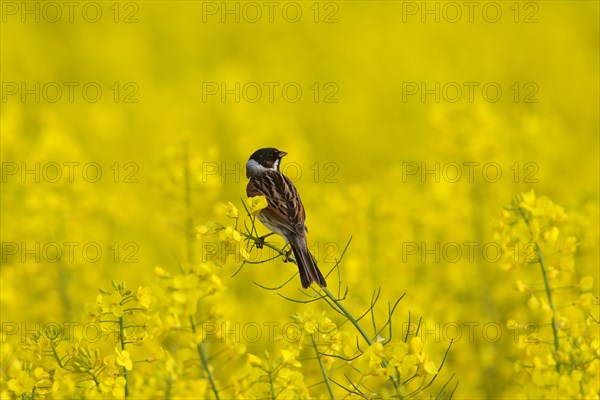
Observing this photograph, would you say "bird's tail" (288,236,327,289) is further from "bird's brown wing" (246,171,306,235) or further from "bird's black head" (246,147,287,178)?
"bird's black head" (246,147,287,178)

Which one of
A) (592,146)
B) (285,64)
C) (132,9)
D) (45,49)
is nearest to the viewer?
(592,146)

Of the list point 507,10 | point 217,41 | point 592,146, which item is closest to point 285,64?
point 217,41

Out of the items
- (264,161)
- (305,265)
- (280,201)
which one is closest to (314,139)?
(264,161)

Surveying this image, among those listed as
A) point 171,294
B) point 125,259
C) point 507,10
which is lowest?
point 125,259

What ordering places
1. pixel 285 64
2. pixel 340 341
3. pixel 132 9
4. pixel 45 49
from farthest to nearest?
pixel 132 9
pixel 45 49
pixel 285 64
pixel 340 341

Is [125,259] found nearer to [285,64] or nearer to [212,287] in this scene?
[212,287]

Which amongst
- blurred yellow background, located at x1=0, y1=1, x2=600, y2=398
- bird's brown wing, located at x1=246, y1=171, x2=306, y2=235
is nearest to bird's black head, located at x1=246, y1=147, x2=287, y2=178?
bird's brown wing, located at x1=246, y1=171, x2=306, y2=235

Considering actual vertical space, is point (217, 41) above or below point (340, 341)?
above
